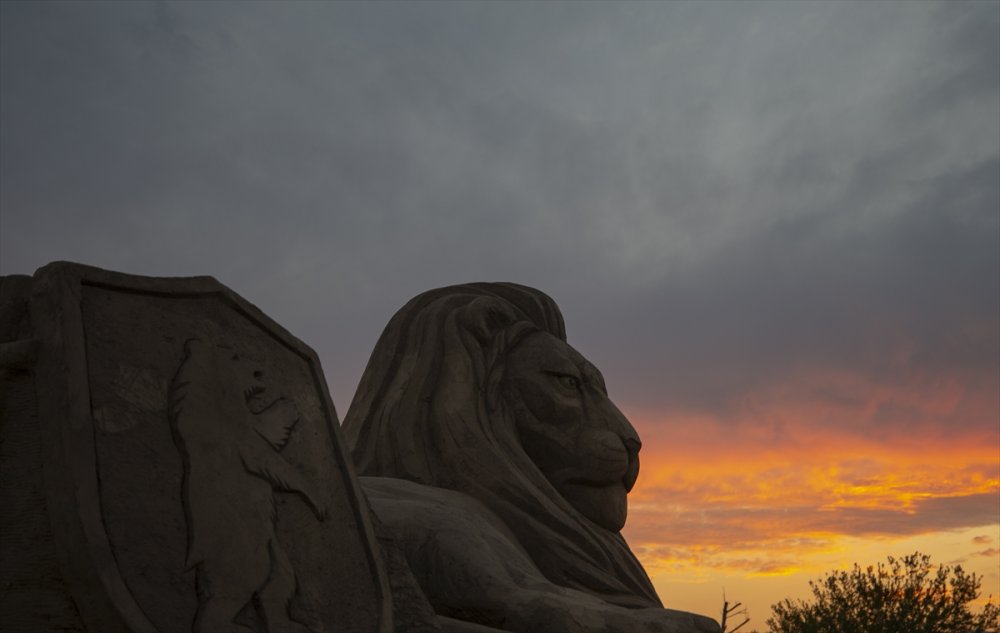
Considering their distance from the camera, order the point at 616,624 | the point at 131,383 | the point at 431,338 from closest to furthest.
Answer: the point at 131,383, the point at 616,624, the point at 431,338

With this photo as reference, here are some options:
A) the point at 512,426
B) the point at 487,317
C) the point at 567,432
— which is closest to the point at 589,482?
the point at 567,432

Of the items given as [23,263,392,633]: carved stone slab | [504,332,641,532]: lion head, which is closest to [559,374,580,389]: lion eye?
[504,332,641,532]: lion head

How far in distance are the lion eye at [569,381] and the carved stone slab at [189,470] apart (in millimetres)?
2187

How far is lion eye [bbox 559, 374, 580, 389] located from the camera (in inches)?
227

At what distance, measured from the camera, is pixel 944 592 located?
66.4ft

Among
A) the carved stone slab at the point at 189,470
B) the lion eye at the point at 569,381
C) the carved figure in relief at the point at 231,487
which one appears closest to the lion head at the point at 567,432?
the lion eye at the point at 569,381

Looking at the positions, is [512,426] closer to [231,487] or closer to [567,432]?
[567,432]

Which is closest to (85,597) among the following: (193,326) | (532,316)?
(193,326)

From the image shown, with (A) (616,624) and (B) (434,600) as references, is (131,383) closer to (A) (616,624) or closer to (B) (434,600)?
(B) (434,600)

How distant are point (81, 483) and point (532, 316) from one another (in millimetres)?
3393

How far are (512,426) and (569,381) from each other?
14.7 inches

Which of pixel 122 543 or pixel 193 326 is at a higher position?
pixel 193 326

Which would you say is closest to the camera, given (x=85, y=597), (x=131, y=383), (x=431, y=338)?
(x=85, y=597)

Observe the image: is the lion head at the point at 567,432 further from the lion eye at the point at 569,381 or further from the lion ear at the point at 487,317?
the lion ear at the point at 487,317
